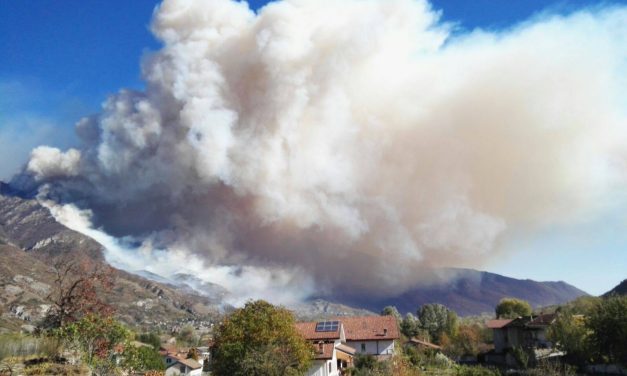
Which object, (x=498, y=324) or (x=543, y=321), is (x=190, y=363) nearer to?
(x=498, y=324)

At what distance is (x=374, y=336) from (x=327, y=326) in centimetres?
729

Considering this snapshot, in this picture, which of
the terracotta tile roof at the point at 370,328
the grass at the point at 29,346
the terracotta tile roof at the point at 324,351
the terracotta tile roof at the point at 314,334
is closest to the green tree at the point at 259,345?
the terracotta tile roof at the point at 324,351

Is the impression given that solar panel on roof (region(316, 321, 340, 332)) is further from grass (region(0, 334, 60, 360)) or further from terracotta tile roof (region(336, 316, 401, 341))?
grass (region(0, 334, 60, 360))

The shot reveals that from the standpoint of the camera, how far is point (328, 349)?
46.5 metres

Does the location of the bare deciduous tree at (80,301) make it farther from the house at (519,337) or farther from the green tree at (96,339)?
the house at (519,337)

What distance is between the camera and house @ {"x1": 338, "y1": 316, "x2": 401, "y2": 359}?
62.9 meters

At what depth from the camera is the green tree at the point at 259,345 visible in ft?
101

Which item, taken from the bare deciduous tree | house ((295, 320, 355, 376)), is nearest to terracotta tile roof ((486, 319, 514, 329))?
house ((295, 320, 355, 376))

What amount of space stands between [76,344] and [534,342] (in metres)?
58.7

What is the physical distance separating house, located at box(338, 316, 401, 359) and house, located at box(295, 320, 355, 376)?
1.82 m

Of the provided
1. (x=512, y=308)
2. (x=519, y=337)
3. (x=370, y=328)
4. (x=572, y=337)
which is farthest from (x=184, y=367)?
(x=512, y=308)

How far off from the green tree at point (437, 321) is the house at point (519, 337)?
66.8ft

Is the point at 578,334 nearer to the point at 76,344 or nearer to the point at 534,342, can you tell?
the point at 534,342

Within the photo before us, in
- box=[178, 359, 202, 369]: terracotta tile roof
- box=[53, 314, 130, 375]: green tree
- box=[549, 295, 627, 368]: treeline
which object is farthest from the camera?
box=[178, 359, 202, 369]: terracotta tile roof
